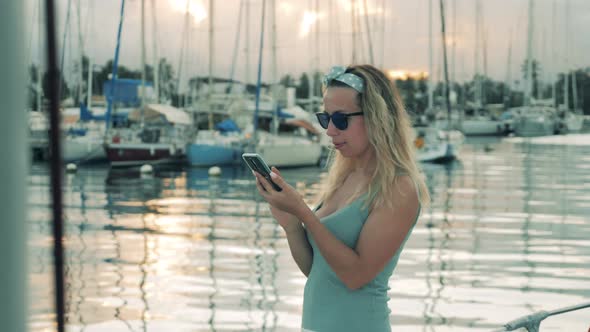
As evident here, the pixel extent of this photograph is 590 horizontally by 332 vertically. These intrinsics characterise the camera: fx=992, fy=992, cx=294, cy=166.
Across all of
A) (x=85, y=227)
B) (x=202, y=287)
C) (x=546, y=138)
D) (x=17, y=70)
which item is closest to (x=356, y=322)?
(x=17, y=70)

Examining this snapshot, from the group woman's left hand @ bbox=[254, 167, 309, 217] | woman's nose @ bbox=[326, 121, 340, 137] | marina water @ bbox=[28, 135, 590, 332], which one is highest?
woman's nose @ bbox=[326, 121, 340, 137]

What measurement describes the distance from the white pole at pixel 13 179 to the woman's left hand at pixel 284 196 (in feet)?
6.49

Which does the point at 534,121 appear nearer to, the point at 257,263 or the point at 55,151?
the point at 257,263

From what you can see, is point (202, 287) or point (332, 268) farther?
point (202, 287)

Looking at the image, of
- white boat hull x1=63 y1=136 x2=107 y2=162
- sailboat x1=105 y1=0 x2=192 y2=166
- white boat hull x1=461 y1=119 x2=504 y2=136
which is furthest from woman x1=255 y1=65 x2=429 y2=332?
white boat hull x1=461 y1=119 x2=504 y2=136

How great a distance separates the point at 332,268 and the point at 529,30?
253 ft

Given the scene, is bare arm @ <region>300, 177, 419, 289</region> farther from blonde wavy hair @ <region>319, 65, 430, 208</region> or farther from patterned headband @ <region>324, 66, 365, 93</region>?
patterned headband @ <region>324, 66, 365, 93</region>

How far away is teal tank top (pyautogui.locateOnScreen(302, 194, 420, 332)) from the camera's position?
2957mm

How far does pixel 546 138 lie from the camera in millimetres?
86000

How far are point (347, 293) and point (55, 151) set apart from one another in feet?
7.16

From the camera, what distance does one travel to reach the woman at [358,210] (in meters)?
2.88

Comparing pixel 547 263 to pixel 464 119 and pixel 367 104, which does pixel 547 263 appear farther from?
→ pixel 464 119

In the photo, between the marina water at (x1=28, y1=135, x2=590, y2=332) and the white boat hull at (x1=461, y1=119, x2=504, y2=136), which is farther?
the white boat hull at (x1=461, y1=119, x2=504, y2=136)

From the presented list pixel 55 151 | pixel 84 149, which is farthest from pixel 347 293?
pixel 84 149
